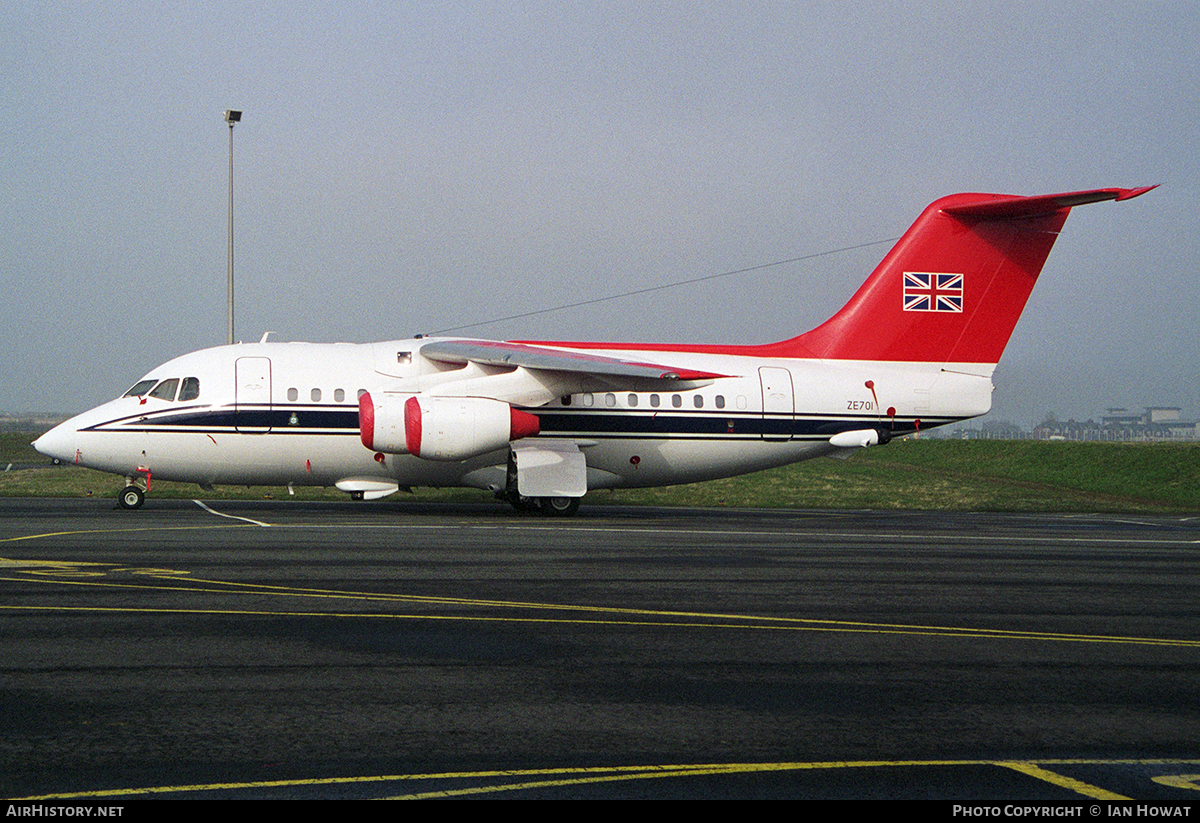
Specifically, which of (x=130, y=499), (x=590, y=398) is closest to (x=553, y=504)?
(x=590, y=398)

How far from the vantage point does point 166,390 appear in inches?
938

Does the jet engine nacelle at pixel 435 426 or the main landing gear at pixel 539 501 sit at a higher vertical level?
the jet engine nacelle at pixel 435 426

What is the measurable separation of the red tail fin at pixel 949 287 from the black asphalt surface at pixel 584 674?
11.5 m

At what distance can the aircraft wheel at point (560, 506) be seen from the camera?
25172 mm

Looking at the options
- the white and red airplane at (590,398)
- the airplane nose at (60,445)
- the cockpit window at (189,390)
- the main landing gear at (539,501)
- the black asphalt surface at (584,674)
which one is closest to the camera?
the black asphalt surface at (584,674)

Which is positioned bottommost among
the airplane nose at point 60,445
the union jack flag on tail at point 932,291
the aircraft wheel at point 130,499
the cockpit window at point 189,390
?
the aircraft wheel at point 130,499

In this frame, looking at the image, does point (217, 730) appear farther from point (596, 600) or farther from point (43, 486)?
point (43, 486)

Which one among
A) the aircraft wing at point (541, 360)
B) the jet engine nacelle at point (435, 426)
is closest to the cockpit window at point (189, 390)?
the jet engine nacelle at point (435, 426)

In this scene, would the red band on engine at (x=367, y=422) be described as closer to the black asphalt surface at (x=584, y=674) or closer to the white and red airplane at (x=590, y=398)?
the white and red airplane at (x=590, y=398)

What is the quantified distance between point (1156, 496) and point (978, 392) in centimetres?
2074

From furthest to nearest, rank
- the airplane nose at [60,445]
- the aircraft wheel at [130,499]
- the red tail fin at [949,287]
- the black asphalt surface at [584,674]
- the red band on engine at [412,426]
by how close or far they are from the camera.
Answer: the red tail fin at [949,287], the aircraft wheel at [130,499], the airplane nose at [60,445], the red band on engine at [412,426], the black asphalt surface at [584,674]

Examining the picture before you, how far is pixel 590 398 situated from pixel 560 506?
9.10 feet

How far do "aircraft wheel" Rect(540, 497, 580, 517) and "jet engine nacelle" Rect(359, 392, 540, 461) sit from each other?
2.64m

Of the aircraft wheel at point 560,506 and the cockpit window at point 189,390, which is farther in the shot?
the aircraft wheel at point 560,506
